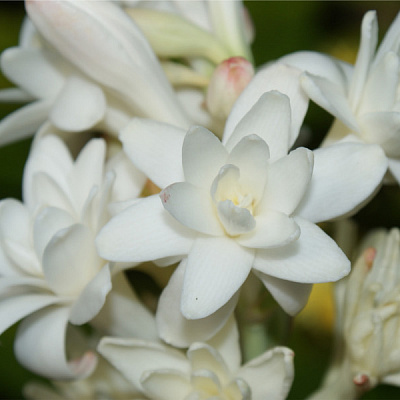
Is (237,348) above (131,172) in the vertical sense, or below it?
below

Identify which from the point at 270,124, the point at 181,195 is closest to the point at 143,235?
the point at 181,195

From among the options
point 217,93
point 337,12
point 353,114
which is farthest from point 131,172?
point 337,12

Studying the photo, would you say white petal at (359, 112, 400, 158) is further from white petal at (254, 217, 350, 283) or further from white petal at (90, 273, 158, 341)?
white petal at (90, 273, 158, 341)

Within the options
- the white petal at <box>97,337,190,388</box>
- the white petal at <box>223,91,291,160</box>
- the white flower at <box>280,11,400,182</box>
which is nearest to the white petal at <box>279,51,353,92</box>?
the white flower at <box>280,11,400,182</box>

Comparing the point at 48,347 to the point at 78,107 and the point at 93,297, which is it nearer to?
the point at 93,297

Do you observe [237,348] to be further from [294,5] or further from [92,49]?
[294,5]

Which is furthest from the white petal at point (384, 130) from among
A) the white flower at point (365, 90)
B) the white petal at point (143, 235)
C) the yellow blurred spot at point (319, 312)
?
the yellow blurred spot at point (319, 312)
